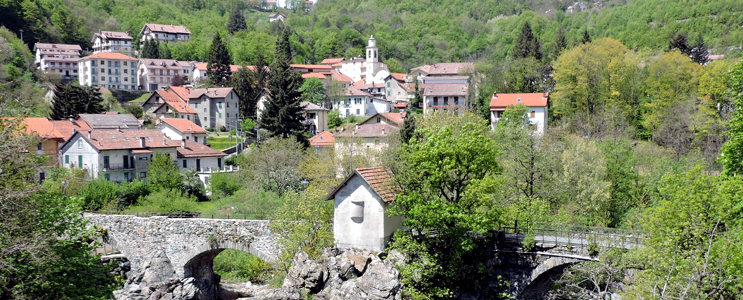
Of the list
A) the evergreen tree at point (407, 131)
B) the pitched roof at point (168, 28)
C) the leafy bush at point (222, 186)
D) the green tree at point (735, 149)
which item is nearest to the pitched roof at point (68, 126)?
the leafy bush at point (222, 186)

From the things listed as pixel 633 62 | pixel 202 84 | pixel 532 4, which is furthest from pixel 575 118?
pixel 532 4

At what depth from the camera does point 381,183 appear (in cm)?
2356

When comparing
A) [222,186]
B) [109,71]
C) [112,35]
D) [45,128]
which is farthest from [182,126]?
[112,35]

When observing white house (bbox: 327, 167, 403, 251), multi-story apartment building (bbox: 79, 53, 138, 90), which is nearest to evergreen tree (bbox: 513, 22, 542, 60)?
white house (bbox: 327, 167, 403, 251)

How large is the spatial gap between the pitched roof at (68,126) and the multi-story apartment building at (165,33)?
80255 mm

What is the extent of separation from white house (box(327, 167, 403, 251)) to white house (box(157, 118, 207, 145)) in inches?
1406

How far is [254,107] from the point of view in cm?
7144

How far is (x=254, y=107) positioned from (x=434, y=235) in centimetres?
5149

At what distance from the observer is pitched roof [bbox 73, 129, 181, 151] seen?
4478 cm

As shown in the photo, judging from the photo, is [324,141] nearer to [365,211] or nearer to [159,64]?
[365,211]

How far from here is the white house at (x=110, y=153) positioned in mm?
44375

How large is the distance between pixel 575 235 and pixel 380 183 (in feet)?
23.8

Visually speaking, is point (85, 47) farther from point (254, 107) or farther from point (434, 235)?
point (434, 235)

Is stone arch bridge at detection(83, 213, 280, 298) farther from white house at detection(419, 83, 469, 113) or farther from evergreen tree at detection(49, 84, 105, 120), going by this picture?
white house at detection(419, 83, 469, 113)
